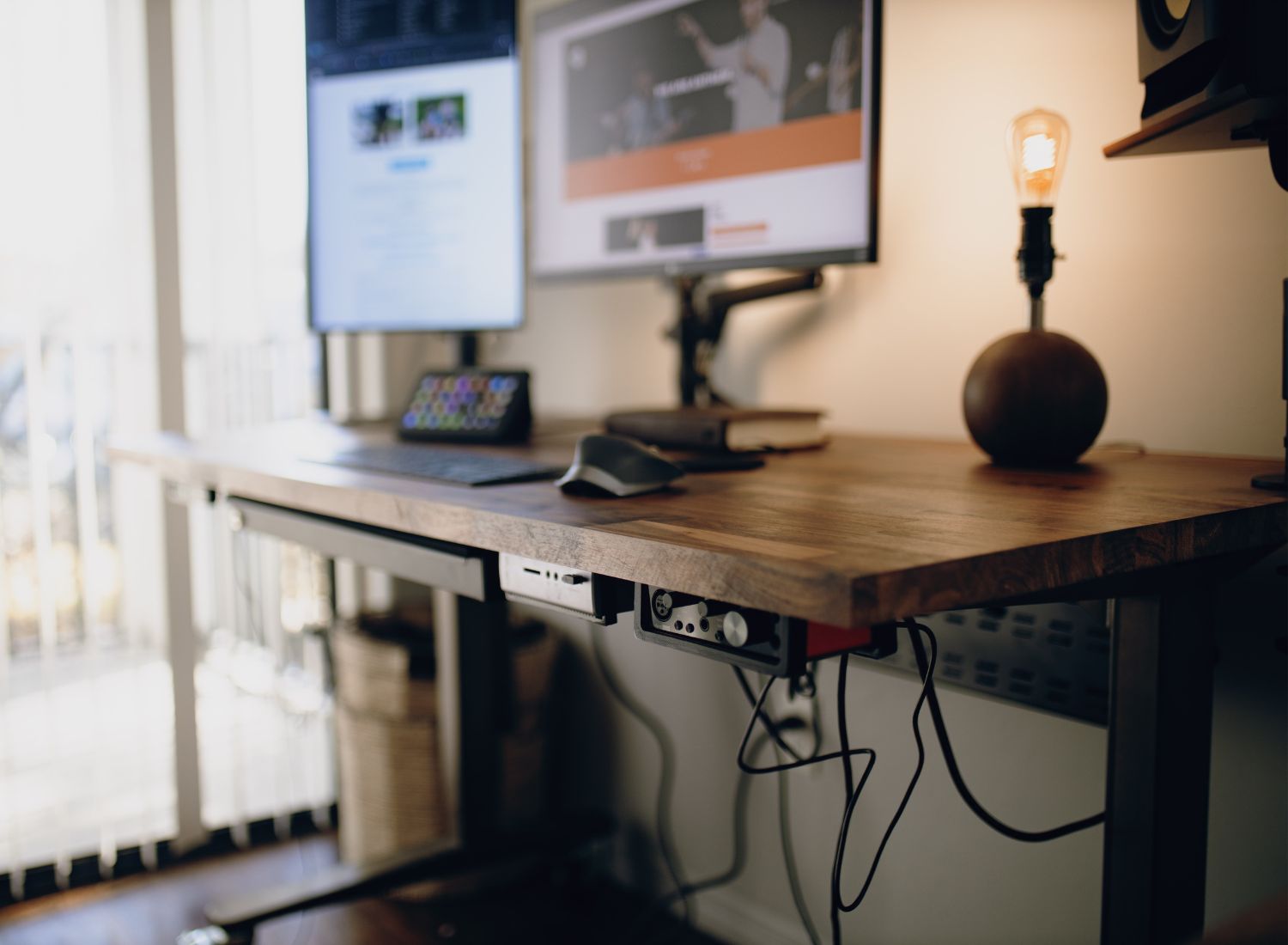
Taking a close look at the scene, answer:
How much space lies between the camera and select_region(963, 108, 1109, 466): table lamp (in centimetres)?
105

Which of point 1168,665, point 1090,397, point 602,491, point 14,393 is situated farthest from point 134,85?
point 1168,665

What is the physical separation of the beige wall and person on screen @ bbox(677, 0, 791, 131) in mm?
255

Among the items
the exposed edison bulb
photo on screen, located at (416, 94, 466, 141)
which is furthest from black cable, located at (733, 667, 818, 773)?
photo on screen, located at (416, 94, 466, 141)

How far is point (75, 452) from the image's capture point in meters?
1.99

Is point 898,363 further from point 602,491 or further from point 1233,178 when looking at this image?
point 602,491

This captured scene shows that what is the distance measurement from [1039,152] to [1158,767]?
2.01 feet

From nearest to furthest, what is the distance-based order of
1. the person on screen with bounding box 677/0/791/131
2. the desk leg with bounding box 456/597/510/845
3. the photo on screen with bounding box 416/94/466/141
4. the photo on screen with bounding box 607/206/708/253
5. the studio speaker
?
1. the studio speaker
2. the person on screen with bounding box 677/0/791/131
3. the photo on screen with bounding box 607/206/708/253
4. the photo on screen with bounding box 416/94/466/141
5. the desk leg with bounding box 456/597/510/845

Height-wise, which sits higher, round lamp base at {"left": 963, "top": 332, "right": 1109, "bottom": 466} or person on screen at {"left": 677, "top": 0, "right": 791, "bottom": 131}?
person on screen at {"left": 677, "top": 0, "right": 791, "bottom": 131}

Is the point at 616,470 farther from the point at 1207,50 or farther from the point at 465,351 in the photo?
the point at 465,351

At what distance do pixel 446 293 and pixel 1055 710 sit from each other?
1.03 metres

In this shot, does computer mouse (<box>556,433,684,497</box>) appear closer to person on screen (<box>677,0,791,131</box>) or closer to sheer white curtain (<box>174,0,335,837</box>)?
person on screen (<box>677,0,791,131</box>)

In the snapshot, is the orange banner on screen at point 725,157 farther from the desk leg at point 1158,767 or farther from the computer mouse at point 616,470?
the desk leg at point 1158,767

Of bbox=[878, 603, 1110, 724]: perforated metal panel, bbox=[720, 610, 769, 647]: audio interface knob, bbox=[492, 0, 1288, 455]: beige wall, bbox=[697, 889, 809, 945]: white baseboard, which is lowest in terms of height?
bbox=[697, 889, 809, 945]: white baseboard

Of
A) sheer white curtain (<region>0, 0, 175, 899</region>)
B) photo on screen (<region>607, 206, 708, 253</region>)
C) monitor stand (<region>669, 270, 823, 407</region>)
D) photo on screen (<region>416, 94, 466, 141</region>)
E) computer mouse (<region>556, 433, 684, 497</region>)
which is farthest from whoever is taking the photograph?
sheer white curtain (<region>0, 0, 175, 899</region>)
